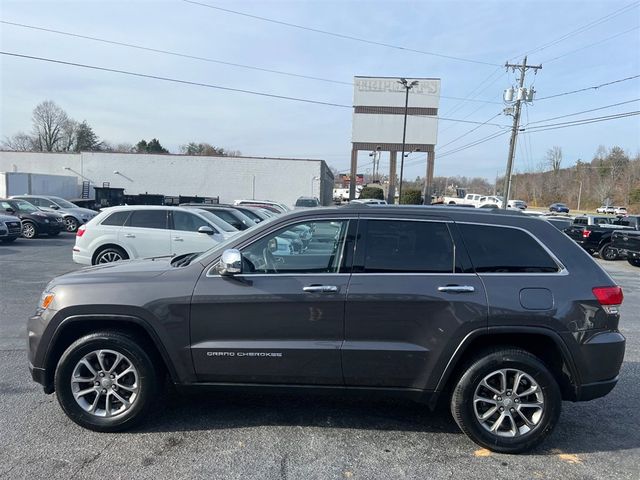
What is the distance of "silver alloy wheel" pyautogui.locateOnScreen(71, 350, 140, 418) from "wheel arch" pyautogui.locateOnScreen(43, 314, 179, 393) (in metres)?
0.19

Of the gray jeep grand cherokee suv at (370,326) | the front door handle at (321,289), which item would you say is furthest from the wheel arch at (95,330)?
the front door handle at (321,289)

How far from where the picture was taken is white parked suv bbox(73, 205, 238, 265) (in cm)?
912

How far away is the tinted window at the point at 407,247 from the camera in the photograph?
Result: 332 cm

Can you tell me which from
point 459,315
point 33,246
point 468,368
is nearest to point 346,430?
point 468,368

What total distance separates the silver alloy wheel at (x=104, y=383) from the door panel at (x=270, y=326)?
588 mm

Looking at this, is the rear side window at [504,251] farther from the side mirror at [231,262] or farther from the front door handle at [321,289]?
the side mirror at [231,262]

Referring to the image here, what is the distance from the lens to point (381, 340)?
10.7 feet

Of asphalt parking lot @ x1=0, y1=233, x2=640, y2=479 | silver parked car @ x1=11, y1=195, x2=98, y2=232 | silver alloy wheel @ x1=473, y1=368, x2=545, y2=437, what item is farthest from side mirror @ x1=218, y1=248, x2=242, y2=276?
silver parked car @ x1=11, y1=195, x2=98, y2=232

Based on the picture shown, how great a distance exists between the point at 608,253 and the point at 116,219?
→ 59.0 ft

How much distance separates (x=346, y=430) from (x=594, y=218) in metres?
21.1

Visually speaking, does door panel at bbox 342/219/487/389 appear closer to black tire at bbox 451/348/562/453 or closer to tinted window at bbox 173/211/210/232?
black tire at bbox 451/348/562/453

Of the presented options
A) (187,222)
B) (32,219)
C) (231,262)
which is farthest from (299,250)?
(32,219)

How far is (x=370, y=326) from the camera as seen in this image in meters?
3.23

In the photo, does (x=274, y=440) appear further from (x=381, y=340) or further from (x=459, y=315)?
(x=459, y=315)
